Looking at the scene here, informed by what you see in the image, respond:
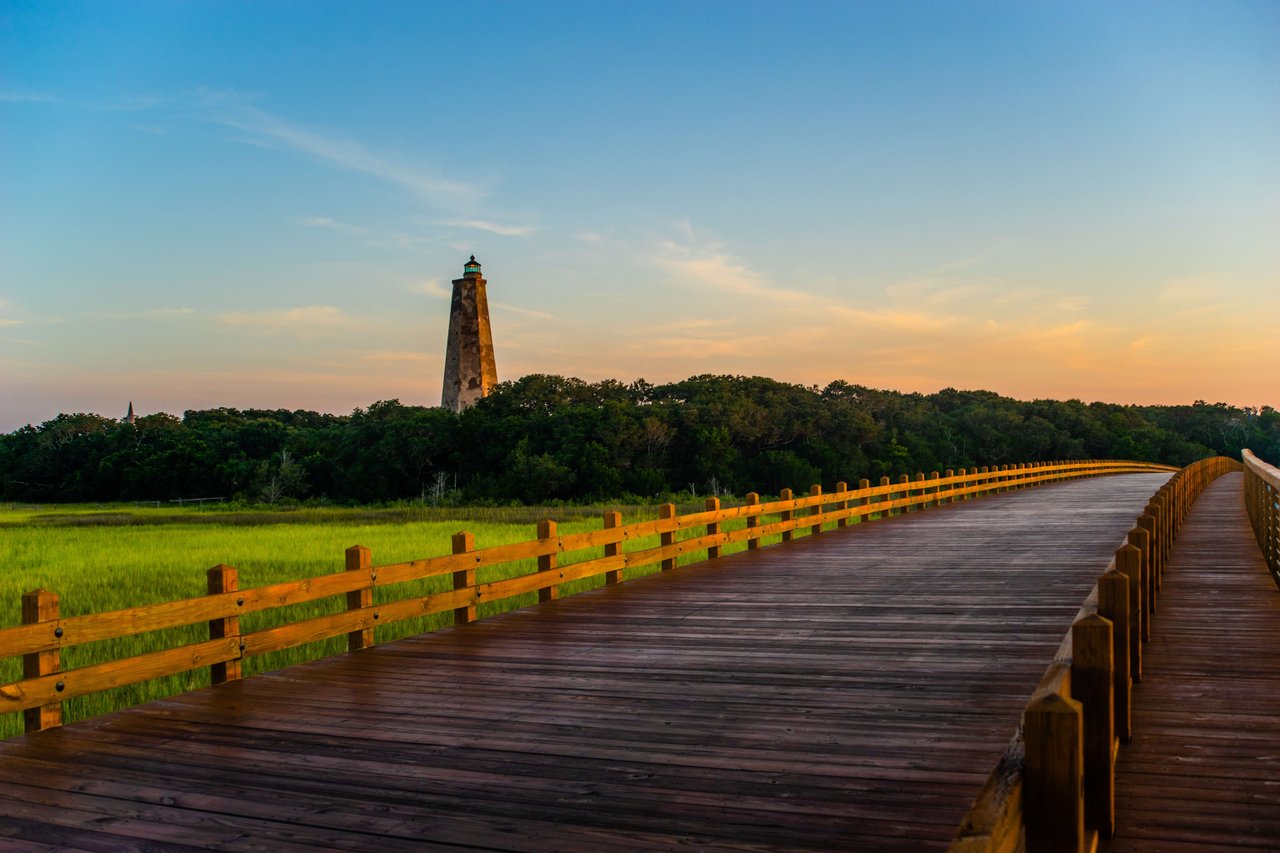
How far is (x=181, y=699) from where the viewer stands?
21.5 ft

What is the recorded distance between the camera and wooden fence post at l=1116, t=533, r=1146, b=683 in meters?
5.57

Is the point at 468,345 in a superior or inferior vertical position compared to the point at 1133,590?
superior

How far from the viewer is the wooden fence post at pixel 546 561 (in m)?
10.6

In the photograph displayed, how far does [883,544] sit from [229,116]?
87.2 ft

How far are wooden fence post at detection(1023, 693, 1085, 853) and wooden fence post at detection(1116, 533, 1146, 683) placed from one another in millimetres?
3156

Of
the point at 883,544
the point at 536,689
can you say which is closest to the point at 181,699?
the point at 536,689

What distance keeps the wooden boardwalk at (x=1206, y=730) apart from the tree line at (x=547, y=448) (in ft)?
162

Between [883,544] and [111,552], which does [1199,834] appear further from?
[111,552]

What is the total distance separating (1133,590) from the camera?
239 inches

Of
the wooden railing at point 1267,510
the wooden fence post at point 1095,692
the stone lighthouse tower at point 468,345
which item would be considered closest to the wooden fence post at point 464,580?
the wooden fence post at point 1095,692

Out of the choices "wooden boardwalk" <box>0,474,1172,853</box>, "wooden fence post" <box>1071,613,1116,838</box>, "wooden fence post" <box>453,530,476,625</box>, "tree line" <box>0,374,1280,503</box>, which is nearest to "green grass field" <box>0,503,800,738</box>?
"wooden fence post" <box>453,530,476,625</box>

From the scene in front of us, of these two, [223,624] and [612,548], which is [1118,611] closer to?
[223,624]

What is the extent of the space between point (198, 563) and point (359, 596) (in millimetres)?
16248

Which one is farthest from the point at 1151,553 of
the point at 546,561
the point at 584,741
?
the point at 546,561
